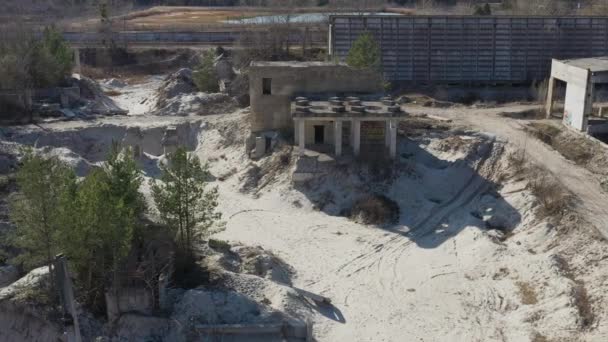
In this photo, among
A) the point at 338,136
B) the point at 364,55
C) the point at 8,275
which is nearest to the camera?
the point at 8,275

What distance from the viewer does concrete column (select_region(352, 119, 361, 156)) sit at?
1534 inches

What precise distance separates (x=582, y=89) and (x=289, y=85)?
1830cm

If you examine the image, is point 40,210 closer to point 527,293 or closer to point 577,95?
point 527,293

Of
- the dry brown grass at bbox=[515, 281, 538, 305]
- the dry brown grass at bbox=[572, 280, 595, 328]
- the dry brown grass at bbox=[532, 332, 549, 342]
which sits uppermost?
the dry brown grass at bbox=[572, 280, 595, 328]

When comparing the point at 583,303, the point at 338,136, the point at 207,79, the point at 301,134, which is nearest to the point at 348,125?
the point at 338,136

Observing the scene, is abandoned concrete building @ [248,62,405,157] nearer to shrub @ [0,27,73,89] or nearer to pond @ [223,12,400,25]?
shrub @ [0,27,73,89]

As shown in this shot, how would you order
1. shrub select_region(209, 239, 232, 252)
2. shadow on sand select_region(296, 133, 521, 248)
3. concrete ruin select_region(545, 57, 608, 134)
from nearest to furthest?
shrub select_region(209, 239, 232, 252) < shadow on sand select_region(296, 133, 521, 248) < concrete ruin select_region(545, 57, 608, 134)

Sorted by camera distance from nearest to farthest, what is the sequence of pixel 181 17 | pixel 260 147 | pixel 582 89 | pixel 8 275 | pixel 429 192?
pixel 8 275
pixel 429 192
pixel 582 89
pixel 260 147
pixel 181 17

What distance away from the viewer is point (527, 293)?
27.8 metres

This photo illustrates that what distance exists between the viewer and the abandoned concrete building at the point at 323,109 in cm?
3878

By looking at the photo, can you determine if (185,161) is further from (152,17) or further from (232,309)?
(152,17)

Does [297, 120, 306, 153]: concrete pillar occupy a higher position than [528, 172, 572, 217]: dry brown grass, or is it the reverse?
[297, 120, 306, 153]: concrete pillar

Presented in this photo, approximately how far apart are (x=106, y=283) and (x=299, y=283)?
8.82 meters

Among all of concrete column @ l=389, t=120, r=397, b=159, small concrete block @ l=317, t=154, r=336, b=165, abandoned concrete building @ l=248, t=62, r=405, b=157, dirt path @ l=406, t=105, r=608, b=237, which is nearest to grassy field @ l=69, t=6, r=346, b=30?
dirt path @ l=406, t=105, r=608, b=237
